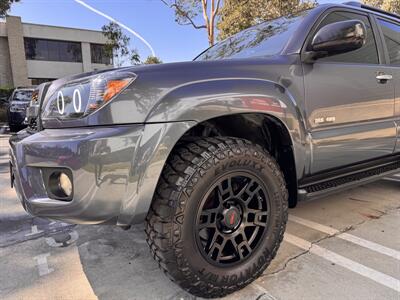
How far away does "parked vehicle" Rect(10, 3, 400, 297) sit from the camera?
1623mm

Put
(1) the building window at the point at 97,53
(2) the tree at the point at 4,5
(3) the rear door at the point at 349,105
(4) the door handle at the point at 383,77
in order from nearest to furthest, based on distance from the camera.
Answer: (3) the rear door at the point at 349,105
(4) the door handle at the point at 383,77
(2) the tree at the point at 4,5
(1) the building window at the point at 97,53

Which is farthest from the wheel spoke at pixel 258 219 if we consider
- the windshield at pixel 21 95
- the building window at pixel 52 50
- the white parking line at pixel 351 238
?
the building window at pixel 52 50

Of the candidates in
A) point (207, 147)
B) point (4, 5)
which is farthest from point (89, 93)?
point (4, 5)

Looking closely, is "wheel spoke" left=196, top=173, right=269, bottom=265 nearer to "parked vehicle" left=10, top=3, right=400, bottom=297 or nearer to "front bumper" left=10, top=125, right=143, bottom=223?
"parked vehicle" left=10, top=3, right=400, bottom=297

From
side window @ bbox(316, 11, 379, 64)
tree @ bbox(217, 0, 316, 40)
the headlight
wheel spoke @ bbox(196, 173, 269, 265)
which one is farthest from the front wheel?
tree @ bbox(217, 0, 316, 40)

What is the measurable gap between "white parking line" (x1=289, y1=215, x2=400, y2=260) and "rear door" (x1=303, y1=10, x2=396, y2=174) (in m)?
0.61

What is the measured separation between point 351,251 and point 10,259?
2515 millimetres

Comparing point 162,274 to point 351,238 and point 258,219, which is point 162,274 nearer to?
point 258,219

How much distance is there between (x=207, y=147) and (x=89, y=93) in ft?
2.23

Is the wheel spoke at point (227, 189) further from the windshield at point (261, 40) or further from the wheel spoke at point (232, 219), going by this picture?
the windshield at point (261, 40)

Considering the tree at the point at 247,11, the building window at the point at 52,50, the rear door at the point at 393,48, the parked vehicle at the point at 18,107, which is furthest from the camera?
the building window at the point at 52,50

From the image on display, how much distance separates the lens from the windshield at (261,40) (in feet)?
8.02

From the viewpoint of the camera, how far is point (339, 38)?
210cm

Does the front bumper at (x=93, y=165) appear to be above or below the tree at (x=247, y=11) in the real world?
below
